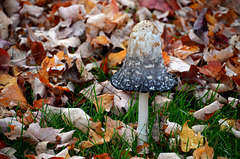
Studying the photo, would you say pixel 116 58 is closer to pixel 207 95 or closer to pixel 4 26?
pixel 207 95

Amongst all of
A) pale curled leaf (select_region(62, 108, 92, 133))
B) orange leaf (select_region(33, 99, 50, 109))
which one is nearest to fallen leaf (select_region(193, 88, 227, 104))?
pale curled leaf (select_region(62, 108, 92, 133))

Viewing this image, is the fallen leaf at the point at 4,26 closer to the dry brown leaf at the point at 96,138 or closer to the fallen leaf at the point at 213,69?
the dry brown leaf at the point at 96,138

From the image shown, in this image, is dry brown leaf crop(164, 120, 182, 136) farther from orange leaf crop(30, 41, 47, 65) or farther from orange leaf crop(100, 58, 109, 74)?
orange leaf crop(30, 41, 47, 65)

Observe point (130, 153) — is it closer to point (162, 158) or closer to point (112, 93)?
point (162, 158)

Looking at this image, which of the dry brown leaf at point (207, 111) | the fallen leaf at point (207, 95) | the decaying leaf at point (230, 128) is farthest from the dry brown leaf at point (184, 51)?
the decaying leaf at point (230, 128)

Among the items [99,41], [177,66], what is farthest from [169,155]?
[99,41]

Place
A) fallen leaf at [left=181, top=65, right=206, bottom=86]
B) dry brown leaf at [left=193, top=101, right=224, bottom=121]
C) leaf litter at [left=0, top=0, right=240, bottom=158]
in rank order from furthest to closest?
fallen leaf at [left=181, top=65, right=206, bottom=86]
dry brown leaf at [left=193, top=101, right=224, bottom=121]
leaf litter at [left=0, top=0, right=240, bottom=158]

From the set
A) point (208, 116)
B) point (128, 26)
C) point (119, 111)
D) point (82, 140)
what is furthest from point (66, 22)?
point (208, 116)
